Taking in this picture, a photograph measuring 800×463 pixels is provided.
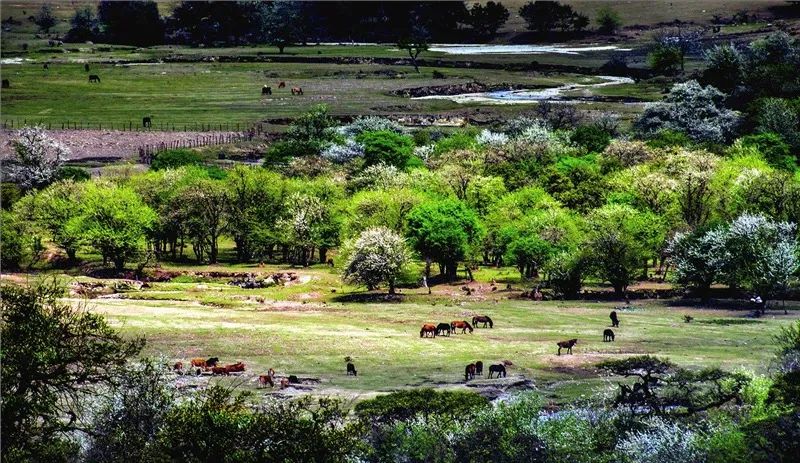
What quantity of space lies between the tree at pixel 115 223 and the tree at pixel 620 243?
141ft

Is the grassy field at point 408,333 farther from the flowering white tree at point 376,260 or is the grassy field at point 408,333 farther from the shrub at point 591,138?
the shrub at point 591,138

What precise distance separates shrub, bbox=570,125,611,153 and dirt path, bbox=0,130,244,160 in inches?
2427

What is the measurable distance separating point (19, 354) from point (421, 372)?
30828mm

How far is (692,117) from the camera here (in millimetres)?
167500

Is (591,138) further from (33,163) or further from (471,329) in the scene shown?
(471,329)

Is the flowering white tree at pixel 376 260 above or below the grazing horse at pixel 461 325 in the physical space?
above

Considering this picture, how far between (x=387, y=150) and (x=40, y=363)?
111 metres

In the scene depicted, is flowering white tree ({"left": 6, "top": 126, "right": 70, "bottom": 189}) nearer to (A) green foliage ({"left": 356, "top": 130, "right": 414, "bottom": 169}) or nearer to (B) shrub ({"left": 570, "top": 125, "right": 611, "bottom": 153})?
(A) green foliage ({"left": 356, "top": 130, "right": 414, "bottom": 169})

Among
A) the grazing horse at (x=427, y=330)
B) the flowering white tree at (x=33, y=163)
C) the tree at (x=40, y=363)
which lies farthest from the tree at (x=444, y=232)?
the tree at (x=40, y=363)

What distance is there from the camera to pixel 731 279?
299 ft

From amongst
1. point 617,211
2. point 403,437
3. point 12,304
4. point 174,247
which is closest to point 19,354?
point 12,304

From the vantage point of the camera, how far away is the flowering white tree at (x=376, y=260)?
319ft

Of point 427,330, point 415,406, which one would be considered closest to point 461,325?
point 427,330

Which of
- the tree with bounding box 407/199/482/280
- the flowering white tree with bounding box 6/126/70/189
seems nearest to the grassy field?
the tree with bounding box 407/199/482/280
